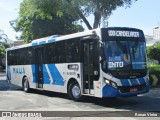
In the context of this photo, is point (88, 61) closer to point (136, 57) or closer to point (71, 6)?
point (136, 57)

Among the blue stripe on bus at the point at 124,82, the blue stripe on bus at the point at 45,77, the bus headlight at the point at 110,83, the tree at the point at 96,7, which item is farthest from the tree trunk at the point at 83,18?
the bus headlight at the point at 110,83

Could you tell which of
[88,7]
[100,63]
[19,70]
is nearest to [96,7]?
[88,7]

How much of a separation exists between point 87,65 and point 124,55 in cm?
164

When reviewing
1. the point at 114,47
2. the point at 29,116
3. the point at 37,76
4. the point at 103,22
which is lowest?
the point at 29,116

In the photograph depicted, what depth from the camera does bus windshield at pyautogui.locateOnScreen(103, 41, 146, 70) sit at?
43.1 ft

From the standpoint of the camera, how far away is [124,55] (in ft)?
44.0

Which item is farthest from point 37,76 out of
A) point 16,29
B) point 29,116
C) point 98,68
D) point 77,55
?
point 16,29

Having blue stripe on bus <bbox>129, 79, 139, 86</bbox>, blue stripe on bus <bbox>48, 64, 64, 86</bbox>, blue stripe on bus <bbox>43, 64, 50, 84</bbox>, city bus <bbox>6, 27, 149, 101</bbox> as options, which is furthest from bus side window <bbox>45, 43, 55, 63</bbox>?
blue stripe on bus <bbox>129, 79, 139, 86</bbox>

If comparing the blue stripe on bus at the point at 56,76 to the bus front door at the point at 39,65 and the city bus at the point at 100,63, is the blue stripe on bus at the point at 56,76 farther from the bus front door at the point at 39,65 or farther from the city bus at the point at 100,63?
the bus front door at the point at 39,65

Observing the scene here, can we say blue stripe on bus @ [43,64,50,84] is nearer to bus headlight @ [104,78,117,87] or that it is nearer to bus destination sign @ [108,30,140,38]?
bus headlight @ [104,78,117,87]

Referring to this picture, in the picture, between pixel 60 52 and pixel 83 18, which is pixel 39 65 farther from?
pixel 83 18

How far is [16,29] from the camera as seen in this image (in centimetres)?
4856

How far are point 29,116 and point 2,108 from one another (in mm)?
2527

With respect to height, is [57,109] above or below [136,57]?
below
